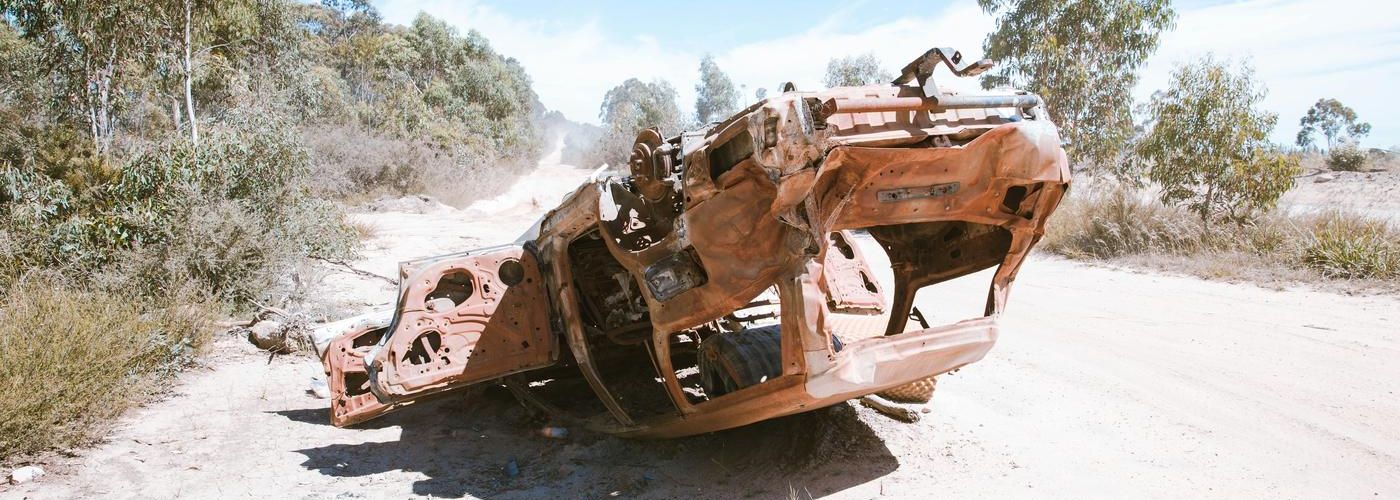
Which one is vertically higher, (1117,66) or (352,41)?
(352,41)

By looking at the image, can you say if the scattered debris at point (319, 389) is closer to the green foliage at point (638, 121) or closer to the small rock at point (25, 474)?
the small rock at point (25, 474)

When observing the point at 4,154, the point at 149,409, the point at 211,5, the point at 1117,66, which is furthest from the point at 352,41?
the point at 149,409

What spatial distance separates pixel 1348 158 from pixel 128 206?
85.3ft

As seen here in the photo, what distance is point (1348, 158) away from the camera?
21094 mm

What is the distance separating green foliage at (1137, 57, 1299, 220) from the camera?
1089 cm

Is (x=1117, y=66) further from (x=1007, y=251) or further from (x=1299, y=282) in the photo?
(x=1007, y=251)

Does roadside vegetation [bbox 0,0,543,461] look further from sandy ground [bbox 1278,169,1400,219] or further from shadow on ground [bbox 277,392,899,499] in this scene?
sandy ground [bbox 1278,169,1400,219]

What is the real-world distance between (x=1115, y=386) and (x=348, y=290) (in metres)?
9.75

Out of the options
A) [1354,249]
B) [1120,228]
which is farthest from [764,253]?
[1120,228]

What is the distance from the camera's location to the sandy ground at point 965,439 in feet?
15.3

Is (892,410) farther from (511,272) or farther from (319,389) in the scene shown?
(319,389)

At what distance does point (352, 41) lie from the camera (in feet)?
131

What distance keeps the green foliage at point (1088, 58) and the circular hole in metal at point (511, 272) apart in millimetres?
14656

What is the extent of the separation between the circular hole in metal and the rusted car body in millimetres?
20
